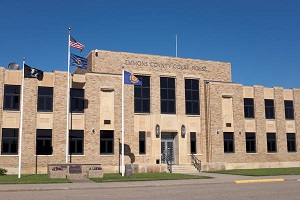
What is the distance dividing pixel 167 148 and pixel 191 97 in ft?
19.2

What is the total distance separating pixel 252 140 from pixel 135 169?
14.7m

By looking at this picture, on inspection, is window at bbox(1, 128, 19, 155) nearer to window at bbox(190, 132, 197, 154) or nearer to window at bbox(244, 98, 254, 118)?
window at bbox(190, 132, 197, 154)

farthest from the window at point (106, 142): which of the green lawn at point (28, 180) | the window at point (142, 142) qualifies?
the green lawn at point (28, 180)

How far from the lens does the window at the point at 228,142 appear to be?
1544 inches

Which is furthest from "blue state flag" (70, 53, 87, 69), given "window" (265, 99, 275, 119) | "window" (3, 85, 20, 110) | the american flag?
"window" (265, 99, 275, 119)

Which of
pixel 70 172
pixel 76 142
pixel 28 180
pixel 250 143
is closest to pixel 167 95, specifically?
pixel 76 142

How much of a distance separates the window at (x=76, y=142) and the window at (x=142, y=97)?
5.97m

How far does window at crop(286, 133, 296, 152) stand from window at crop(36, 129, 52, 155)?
26.3 meters

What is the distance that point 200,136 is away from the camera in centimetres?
3850

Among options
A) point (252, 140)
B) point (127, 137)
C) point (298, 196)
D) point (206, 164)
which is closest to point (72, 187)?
point (298, 196)

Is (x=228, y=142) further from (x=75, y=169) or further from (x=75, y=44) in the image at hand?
(x=75, y=44)

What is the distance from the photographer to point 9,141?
3161 cm

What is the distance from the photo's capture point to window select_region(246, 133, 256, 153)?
40.4 metres

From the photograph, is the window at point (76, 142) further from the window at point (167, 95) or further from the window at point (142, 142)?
the window at point (167, 95)
